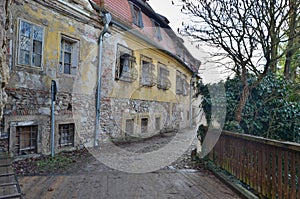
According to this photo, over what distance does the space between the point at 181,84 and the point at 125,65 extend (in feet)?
20.7

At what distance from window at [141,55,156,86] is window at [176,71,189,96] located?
12.0 feet

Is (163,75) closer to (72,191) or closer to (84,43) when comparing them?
(84,43)

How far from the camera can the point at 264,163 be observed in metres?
3.07

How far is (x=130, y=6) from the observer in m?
9.42

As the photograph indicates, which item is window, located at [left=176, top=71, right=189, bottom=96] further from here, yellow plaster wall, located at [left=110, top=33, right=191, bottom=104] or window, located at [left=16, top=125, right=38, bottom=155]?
window, located at [left=16, top=125, right=38, bottom=155]

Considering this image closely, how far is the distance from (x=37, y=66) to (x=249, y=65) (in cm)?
489

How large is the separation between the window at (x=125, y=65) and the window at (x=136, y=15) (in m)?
1.45

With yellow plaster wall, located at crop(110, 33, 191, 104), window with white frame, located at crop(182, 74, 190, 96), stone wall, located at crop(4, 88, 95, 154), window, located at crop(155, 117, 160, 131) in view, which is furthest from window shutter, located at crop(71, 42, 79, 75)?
window with white frame, located at crop(182, 74, 190, 96)

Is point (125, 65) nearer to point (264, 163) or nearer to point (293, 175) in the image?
point (264, 163)

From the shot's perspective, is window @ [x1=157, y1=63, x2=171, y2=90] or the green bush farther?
window @ [x1=157, y1=63, x2=171, y2=90]

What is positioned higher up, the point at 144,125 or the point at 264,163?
the point at 264,163

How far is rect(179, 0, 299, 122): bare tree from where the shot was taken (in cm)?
406

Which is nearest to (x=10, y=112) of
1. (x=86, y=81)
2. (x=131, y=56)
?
(x=86, y=81)

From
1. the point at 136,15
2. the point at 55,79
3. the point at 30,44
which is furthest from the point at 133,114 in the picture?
the point at 30,44
